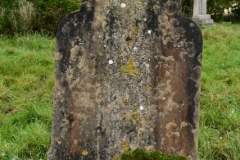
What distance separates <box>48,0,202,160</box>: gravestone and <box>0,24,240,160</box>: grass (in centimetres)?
106

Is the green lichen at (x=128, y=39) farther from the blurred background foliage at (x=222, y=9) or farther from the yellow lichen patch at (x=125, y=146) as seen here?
the blurred background foliage at (x=222, y=9)

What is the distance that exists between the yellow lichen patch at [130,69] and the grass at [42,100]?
49.1 inches

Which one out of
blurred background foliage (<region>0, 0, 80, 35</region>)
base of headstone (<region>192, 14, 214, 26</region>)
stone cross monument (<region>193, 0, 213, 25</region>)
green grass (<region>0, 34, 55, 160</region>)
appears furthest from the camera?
stone cross monument (<region>193, 0, 213, 25</region>)

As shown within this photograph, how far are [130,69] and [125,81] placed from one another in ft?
0.25

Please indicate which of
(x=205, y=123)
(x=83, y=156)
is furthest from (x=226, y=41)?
(x=83, y=156)

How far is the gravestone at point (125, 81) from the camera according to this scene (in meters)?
2.56

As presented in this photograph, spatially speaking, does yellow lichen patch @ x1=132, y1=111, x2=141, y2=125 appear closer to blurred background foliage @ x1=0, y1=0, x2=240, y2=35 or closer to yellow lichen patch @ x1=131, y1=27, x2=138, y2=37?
yellow lichen patch @ x1=131, y1=27, x2=138, y2=37

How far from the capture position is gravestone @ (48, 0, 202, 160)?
2.56 metres

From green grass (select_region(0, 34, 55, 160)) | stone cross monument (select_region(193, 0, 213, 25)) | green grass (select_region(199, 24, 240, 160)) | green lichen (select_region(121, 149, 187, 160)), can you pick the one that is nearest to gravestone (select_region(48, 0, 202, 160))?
green lichen (select_region(121, 149, 187, 160))

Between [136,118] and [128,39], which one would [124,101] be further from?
[128,39]

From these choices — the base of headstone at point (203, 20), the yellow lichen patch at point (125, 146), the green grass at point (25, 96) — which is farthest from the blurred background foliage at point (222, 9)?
the yellow lichen patch at point (125, 146)

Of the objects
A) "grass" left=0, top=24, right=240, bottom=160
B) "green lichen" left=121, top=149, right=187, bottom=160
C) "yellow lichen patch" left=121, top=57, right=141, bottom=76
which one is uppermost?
"yellow lichen patch" left=121, top=57, right=141, bottom=76

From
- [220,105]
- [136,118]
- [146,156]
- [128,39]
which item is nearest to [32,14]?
[220,105]

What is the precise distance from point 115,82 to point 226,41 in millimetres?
7578
